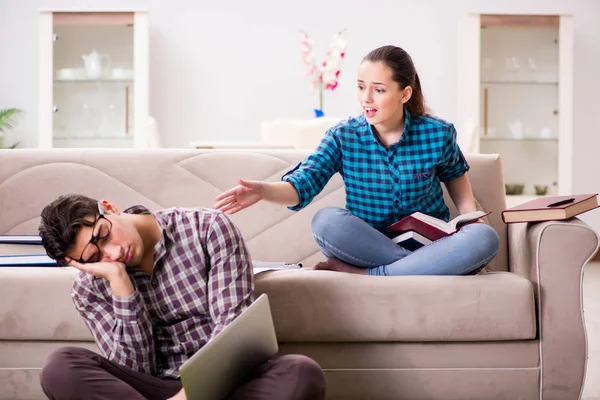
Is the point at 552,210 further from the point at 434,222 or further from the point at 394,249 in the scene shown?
the point at 394,249

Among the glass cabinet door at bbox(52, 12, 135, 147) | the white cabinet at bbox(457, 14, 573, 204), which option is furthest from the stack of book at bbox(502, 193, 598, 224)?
the glass cabinet door at bbox(52, 12, 135, 147)

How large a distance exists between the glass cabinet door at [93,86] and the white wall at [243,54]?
29cm

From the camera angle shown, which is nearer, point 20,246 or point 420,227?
point 420,227

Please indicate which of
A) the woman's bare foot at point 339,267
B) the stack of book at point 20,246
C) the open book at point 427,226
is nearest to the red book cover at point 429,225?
the open book at point 427,226

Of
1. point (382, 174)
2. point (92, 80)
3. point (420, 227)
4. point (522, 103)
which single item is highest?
point (92, 80)

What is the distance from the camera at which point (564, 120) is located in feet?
17.6

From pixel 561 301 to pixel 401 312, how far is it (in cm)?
40

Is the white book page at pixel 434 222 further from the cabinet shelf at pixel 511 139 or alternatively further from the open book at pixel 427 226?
the cabinet shelf at pixel 511 139

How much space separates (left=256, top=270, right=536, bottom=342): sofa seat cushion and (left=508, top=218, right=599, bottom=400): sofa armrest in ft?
0.16

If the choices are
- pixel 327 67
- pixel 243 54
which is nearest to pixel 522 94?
pixel 327 67

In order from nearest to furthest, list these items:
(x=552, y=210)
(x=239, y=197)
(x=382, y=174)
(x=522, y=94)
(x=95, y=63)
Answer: (x=239, y=197), (x=552, y=210), (x=382, y=174), (x=95, y=63), (x=522, y=94)

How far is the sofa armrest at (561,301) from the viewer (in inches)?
73.8

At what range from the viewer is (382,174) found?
212 centimetres

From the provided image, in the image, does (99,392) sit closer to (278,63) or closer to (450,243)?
(450,243)
